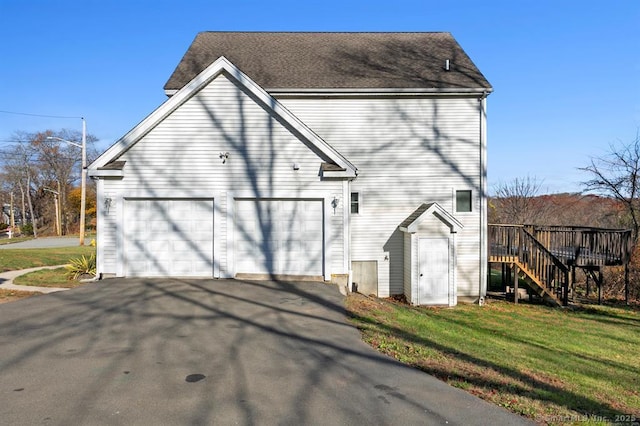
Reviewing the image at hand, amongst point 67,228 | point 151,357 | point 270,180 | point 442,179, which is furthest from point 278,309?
point 67,228

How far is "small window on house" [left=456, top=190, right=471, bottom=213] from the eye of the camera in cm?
1666

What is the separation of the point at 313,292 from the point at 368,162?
7.32 m

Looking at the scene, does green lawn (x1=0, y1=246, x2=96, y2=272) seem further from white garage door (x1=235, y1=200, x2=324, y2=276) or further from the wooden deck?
the wooden deck

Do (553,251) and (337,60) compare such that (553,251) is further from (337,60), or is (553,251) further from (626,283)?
(337,60)

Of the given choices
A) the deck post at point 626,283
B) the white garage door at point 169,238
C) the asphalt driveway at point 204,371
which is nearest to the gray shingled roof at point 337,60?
the white garage door at point 169,238

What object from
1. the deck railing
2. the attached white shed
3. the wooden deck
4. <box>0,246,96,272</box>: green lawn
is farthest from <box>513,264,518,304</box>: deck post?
<box>0,246,96,272</box>: green lawn

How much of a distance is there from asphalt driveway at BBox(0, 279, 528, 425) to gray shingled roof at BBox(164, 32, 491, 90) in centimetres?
1064

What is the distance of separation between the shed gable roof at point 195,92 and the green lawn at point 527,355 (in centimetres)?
429

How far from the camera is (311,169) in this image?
1248 centimetres

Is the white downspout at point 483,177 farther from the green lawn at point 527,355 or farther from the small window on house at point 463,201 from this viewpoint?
the green lawn at point 527,355

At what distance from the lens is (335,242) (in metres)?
12.4

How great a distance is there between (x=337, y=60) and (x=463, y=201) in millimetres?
8016

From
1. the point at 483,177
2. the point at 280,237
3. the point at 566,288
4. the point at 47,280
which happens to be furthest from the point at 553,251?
the point at 47,280

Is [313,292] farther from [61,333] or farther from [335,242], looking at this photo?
[61,333]
